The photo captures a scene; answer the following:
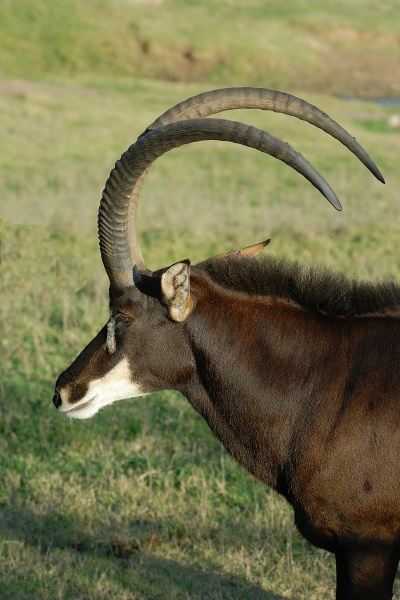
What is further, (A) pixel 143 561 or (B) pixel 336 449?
(A) pixel 143 561

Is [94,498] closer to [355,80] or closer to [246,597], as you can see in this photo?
[246,597]

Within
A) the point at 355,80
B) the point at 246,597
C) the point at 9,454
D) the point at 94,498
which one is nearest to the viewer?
the point at 246,597

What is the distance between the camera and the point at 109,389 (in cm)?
492

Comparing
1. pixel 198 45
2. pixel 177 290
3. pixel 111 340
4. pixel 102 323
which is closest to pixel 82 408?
pixel 111 340

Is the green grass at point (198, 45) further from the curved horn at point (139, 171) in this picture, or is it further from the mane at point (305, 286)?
the mane at point (305, 286)

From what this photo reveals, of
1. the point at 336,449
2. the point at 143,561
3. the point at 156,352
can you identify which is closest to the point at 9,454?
the point at 143,561

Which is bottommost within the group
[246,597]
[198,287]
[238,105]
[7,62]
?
[246,597]

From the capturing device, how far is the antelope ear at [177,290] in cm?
450

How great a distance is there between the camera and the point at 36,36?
55938 mm

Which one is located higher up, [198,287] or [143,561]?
[198,287]

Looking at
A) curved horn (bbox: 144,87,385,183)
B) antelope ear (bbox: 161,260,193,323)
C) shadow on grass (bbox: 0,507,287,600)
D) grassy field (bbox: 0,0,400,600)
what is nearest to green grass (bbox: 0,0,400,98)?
grassy field (bbox: 0,0,400,600)

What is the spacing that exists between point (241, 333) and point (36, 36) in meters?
54.6

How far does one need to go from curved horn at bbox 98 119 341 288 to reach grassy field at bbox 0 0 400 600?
233cm

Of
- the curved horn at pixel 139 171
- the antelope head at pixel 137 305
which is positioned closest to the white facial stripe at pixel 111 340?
the antelope head at pixel 137 305
